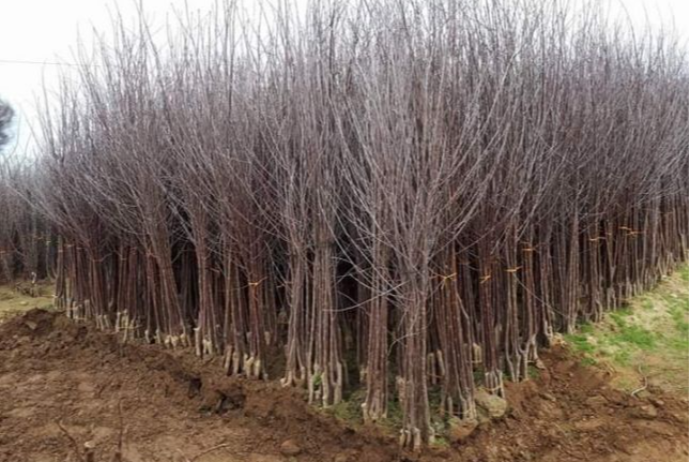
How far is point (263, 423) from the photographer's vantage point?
12.3ft

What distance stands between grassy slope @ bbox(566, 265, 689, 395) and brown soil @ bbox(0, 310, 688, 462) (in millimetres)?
196

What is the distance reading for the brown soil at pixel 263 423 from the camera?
3.38 m

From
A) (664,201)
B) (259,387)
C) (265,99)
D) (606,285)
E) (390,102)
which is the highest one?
(265,99)

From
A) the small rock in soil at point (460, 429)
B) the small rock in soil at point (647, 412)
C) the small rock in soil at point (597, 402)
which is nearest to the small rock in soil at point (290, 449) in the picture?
the small rock in soil at point (460, 429)

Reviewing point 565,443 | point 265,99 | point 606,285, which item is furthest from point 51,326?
point 606,285

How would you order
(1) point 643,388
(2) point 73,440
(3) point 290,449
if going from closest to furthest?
(3) point 290,449 < (2) point 73,440 < (1) point 643,388

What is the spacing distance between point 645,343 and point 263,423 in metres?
3.36

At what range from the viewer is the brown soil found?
133 inches

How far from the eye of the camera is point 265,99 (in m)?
3.88

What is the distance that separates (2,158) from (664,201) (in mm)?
8968

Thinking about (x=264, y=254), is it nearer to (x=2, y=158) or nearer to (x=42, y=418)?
(x=42, y=418)

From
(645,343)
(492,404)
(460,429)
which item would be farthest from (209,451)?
(645,343)

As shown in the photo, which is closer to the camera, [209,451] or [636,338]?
[209,451]

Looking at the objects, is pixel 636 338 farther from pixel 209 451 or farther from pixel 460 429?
pixel 209 451
